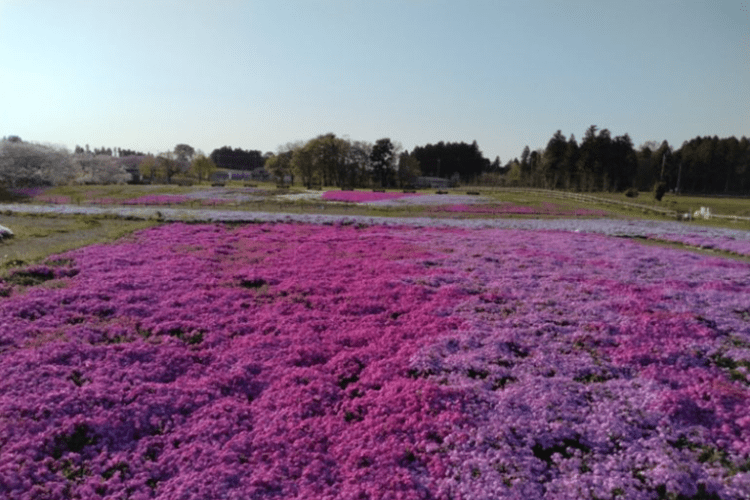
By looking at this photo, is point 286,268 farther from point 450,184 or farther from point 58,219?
point 450,184

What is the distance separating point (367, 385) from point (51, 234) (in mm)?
21465

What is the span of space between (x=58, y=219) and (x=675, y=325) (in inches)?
1346

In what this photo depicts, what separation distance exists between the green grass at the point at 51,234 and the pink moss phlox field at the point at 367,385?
1.71 m

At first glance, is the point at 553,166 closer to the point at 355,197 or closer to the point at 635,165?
the point at 635,165

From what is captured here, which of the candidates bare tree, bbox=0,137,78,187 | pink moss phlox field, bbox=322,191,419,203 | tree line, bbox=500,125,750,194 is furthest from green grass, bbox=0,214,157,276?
tree line, bbox=500,125,750,194

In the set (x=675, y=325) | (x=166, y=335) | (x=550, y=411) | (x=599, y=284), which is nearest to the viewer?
(x=550, y=411)

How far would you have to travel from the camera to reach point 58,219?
29984 mm

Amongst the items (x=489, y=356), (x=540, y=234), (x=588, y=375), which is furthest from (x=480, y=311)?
(x=540, y=234)

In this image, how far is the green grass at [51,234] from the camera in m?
16.1

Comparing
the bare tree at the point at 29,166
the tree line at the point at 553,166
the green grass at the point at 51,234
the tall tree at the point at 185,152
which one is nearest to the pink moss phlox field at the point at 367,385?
the green grass at the point at 51,234

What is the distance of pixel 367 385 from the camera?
27.5 ft

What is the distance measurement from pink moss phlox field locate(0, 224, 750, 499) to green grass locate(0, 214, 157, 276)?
5.60ft

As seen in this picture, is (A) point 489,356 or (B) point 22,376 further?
(A) point 489,356

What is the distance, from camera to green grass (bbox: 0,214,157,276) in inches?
632
